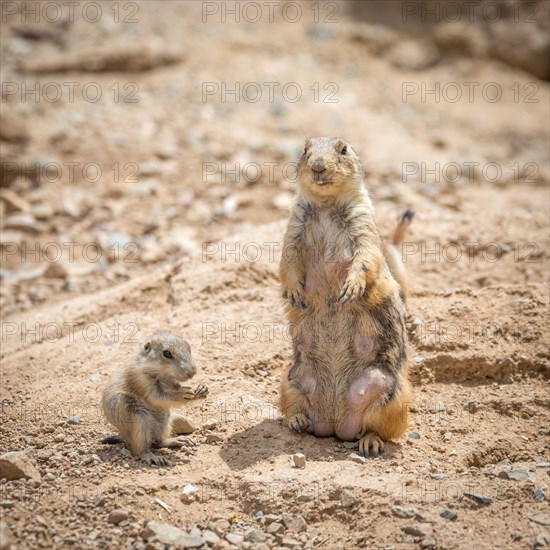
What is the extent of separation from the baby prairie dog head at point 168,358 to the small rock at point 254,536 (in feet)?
5.21

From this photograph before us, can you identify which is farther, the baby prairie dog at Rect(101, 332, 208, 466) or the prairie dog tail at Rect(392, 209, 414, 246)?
the prairie dog tail at Rect(392, 209, 414, 246)

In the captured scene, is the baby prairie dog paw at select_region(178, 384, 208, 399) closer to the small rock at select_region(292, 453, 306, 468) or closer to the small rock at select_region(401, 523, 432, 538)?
the small rock at select_region(292, 453, 306, 468)

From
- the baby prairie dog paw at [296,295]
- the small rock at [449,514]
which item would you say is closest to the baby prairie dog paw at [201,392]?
the baby prairie dog paw at [296,295]

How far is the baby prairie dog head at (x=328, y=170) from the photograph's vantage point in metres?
6.64

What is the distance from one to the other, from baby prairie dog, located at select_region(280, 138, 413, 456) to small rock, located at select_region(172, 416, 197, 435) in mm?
782

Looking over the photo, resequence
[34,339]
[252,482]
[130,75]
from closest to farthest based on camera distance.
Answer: [252,482] → [34,339] → [130,75]

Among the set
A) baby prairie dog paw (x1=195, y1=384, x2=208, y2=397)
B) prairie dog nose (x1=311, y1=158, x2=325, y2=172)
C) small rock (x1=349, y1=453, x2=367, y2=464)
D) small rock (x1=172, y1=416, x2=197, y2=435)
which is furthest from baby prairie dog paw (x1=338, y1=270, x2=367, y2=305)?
small rock (x1=172, y1=416, x2=197, y2=435)

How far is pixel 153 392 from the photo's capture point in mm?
6441

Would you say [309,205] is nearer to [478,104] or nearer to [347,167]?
[347,167]

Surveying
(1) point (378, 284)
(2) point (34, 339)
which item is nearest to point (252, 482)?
(1) point (378, 284)

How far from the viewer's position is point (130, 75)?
1476 cm

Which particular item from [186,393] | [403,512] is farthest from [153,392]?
[403,512]

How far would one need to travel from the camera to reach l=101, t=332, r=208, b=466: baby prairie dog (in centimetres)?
628

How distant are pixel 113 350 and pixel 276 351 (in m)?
1.58
